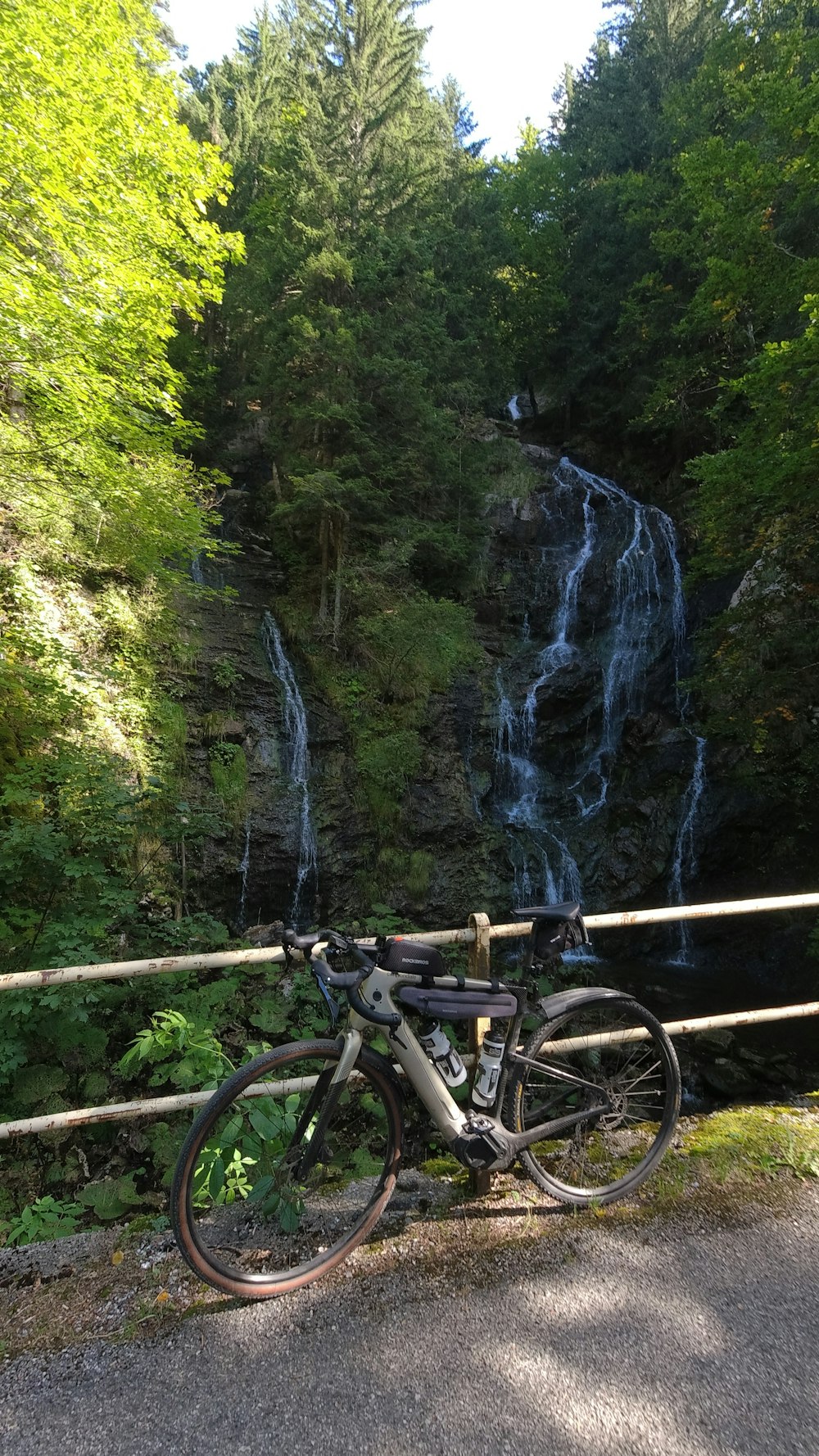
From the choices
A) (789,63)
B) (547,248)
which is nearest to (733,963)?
(789,63)

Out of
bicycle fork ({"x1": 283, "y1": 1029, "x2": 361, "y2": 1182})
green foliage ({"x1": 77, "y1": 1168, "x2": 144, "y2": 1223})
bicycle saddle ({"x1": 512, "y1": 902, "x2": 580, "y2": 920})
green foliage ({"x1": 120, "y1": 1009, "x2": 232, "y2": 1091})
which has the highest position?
bicycle saddle ({"x1": 512, "y1": 902, "x2": 580, "y2": 920})

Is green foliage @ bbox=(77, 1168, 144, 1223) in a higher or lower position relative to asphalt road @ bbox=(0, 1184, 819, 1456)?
lower

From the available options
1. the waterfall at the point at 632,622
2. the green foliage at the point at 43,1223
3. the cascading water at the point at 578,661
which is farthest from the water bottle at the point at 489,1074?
the waterfall at the point at 632,622

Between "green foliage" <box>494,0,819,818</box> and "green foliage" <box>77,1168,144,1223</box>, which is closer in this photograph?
"green foliage" <box>77,1168,144,1223</box>

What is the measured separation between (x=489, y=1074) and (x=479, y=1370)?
2.49ft

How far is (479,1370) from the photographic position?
64.6 inches

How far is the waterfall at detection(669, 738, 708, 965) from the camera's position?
35.4 feet

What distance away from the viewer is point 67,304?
A: 530 cm

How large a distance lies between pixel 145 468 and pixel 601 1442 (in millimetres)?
8777

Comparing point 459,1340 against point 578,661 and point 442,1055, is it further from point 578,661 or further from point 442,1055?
point 578,661

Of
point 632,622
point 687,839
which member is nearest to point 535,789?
point 687,839

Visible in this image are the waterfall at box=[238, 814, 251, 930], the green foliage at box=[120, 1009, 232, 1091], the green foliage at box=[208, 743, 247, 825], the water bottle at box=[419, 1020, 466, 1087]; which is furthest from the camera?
the green foliage at box=[208, 743, 247, 825]

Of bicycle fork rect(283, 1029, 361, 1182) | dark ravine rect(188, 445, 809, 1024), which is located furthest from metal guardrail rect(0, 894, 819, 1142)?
dark ravine rect(188, 445, 809, 1024)

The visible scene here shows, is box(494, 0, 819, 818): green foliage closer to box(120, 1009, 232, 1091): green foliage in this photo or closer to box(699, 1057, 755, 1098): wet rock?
box(699, 1057, 755, 1098): wet rock
